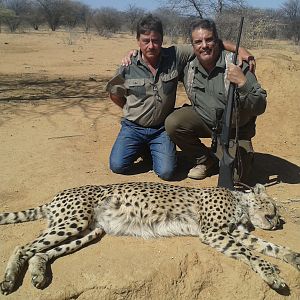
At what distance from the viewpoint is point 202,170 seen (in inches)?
203

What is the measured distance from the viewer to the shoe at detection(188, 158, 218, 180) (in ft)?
16.9

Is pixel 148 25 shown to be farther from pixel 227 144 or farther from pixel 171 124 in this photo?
pixel 227 144

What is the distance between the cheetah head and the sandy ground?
10cm

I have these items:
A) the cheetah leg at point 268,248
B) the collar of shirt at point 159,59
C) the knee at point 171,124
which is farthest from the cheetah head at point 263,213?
the collar of shirt at point 159,59

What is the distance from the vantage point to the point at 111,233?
391 centimetres

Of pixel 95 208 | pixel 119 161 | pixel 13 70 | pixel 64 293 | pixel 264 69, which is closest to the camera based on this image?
pixel 64 293

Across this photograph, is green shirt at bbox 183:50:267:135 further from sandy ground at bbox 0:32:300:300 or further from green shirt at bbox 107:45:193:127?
sandy ground at bbox 0:32:300:300

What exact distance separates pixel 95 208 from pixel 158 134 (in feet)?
5.81

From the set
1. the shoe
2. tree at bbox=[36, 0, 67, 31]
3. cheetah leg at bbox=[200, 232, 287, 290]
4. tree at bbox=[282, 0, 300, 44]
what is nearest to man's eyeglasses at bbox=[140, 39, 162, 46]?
the shoe

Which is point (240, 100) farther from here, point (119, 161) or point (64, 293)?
point (64, 293)

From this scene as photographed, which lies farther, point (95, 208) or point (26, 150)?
point (26, 150)

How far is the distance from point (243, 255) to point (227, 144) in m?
1.38


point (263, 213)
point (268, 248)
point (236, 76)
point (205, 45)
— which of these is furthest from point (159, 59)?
point (268, 248)

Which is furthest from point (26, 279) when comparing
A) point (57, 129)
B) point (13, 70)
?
point (13, 70)
